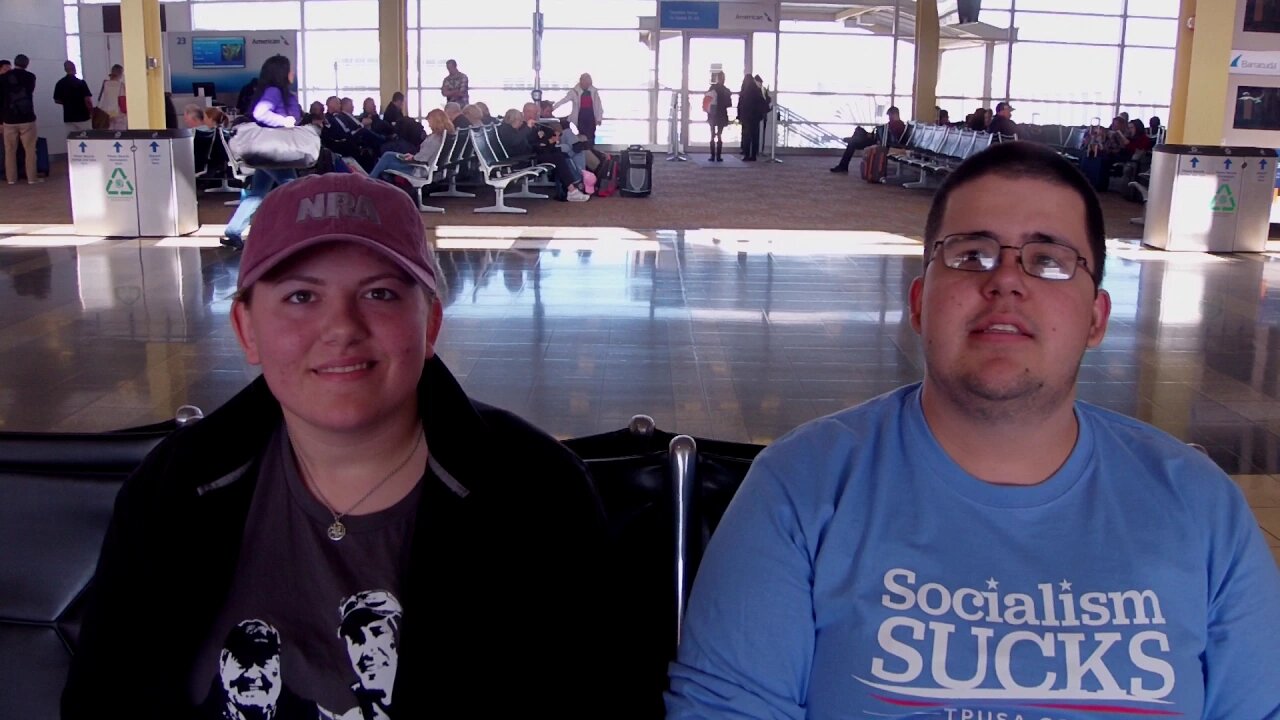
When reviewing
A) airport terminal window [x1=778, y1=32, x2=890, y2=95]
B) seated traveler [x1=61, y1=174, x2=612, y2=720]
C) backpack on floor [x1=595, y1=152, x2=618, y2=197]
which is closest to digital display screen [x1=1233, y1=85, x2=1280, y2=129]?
backpack on floor [x1=595, y1=152, x2=618, y2=197]

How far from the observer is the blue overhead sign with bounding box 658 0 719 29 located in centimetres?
2548

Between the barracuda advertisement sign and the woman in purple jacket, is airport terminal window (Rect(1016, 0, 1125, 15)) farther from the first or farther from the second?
the woman in purple jacket

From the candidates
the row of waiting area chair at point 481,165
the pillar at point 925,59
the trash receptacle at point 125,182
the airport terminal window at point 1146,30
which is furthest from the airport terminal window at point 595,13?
the trash receptacle at point 125,182

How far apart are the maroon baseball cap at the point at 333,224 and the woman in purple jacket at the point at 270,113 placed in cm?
909

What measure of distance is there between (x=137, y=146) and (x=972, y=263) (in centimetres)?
1174

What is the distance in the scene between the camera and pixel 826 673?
1516mm

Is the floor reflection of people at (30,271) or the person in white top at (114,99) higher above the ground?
the person in white top at (114,99)

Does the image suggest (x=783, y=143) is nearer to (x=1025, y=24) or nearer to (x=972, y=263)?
(x=1025, y=24)

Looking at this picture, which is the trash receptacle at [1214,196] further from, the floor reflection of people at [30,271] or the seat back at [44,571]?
the seat back at [44,571]

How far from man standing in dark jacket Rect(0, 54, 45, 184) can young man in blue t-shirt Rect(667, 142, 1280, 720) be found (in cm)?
1863

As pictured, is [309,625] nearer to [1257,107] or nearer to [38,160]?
[1257,107]

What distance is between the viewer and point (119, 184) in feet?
39.1

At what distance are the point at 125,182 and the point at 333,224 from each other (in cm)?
1144

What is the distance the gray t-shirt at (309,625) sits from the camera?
1.54m
